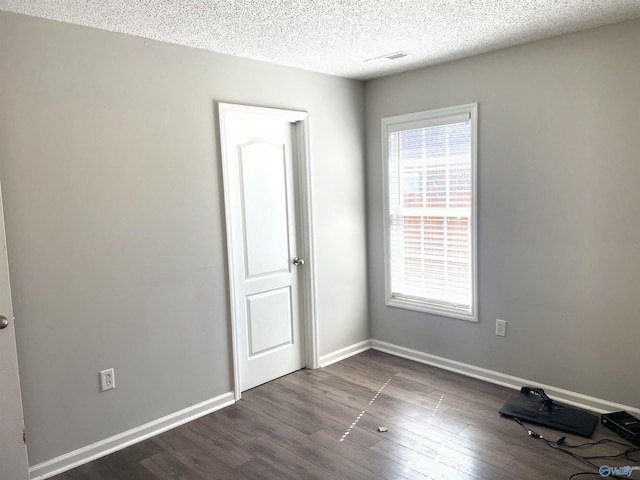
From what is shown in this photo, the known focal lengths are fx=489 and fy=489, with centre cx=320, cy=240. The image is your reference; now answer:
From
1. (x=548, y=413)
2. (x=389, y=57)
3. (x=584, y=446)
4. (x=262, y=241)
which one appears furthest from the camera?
(x=262, y=241)

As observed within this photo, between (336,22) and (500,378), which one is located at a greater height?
(336,22)

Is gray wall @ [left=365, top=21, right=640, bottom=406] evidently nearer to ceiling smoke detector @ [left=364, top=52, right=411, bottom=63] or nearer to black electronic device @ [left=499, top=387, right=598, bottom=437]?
black electronic device @ [left=499, top=387, right=598, bottom=437]

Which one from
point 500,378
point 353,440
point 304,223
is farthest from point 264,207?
point 500,378

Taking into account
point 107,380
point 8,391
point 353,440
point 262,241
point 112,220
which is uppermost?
point 112,220

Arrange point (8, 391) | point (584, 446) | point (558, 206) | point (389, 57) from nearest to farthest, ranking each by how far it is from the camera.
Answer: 1. point (8, 391)
2. point (584, 446)
3. point (558, 206)
4. point (389, 57)

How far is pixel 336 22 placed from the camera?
2691mm

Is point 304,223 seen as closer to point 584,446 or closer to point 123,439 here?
point 123,439

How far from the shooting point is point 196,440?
288 cm

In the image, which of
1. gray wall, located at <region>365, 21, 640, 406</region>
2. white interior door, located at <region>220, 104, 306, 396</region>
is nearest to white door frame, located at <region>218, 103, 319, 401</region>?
white interior door, located at <region>220, 104, 306, 396</region>

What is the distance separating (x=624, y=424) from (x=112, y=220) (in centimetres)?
312

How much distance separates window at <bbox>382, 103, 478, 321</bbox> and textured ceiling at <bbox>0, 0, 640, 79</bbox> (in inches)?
23.7

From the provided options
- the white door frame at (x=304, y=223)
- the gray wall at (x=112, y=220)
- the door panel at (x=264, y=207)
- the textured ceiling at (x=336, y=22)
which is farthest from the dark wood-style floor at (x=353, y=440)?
the textured ceiling at (x=336, y=22)

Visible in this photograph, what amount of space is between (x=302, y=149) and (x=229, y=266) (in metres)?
1.13

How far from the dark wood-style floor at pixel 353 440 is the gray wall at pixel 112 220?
297 millimetres
